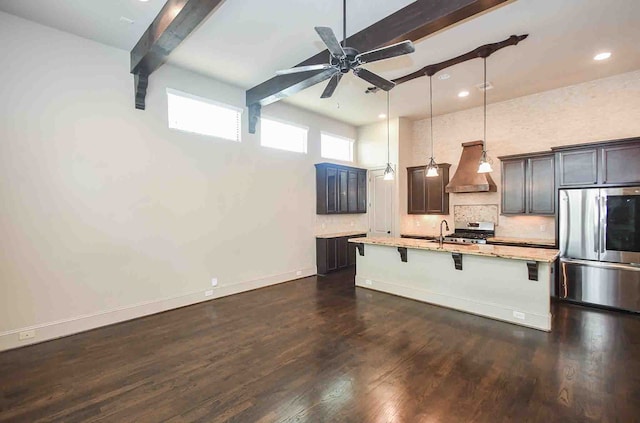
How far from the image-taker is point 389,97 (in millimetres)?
5902

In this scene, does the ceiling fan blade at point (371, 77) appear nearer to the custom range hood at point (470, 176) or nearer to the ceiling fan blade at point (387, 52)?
the ceiling fan blade at point (387, 52)

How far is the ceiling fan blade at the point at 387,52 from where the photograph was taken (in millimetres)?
2502

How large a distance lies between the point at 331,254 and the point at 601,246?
15.3ft

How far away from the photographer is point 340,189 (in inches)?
284

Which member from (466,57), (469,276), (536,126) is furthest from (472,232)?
(466,57)

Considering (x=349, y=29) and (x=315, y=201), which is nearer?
(x=349, y=29)

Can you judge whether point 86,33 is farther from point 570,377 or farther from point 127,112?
point 570,377

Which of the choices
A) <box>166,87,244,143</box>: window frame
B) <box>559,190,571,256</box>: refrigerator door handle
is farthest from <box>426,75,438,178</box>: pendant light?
<box>166,87,244,143</box>: window frame

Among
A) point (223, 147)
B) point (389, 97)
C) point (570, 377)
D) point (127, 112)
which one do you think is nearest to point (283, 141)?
point (223, 147)

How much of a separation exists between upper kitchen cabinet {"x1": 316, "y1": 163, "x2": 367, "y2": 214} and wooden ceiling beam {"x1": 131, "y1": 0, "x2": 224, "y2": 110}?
373 centimetres

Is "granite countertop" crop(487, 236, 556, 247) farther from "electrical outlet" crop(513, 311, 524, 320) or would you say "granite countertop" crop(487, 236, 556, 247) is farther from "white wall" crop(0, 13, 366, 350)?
"white wall" crop(0, 13, 366, 350)

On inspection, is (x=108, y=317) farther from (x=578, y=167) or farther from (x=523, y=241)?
(x=578, y=167)

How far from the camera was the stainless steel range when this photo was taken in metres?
6.16

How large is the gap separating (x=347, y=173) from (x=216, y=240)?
363 cm
